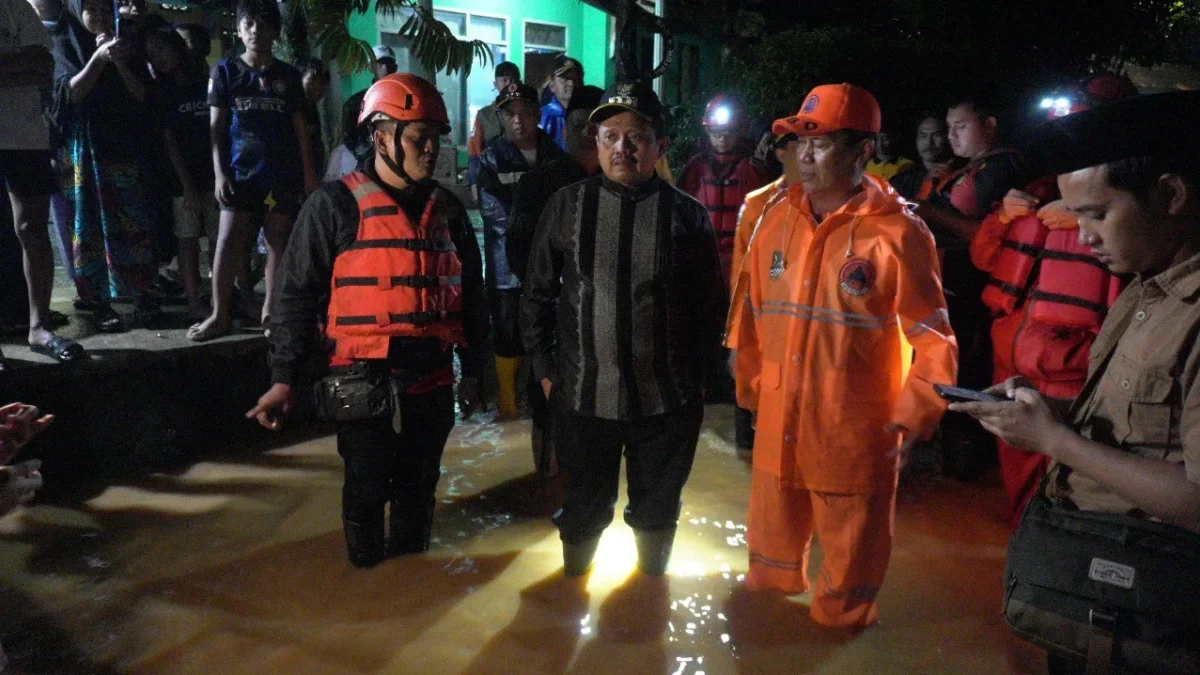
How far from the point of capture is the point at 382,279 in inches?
133

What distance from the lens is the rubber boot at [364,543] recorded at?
376 centimetres

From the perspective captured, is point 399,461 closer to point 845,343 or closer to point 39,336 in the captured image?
point 845,343

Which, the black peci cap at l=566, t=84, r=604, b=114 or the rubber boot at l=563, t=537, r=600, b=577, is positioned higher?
the black peci cap at l=566, t=84, r=604, b=114

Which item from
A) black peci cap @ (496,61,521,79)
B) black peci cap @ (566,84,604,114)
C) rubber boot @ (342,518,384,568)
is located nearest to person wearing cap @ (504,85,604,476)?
black peci cap @ (566,84,604,114)

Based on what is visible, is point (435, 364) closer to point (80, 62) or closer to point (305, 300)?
point (305, 300)

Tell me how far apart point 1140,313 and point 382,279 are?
2.62m

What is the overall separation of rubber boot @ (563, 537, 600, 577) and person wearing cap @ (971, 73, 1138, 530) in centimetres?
216

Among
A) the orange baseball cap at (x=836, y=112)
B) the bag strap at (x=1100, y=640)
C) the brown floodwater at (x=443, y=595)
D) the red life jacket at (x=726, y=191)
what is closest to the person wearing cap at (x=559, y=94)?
the red life jacket at (x=726, y=191)

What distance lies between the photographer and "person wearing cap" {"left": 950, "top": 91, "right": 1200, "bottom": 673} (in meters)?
1.76

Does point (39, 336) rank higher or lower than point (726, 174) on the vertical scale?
lower

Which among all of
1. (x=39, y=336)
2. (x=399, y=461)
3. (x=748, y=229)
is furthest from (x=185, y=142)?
(x=748, y=229)

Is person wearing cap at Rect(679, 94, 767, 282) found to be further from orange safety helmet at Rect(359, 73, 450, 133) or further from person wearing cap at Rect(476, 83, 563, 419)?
orange safety helmet at Rect(359, 73, 450, 133)

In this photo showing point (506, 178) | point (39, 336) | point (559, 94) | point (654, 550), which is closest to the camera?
point (654, 550)

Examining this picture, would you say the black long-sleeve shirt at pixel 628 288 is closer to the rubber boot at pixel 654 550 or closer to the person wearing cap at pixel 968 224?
the rubber boot at pixel 654 550
